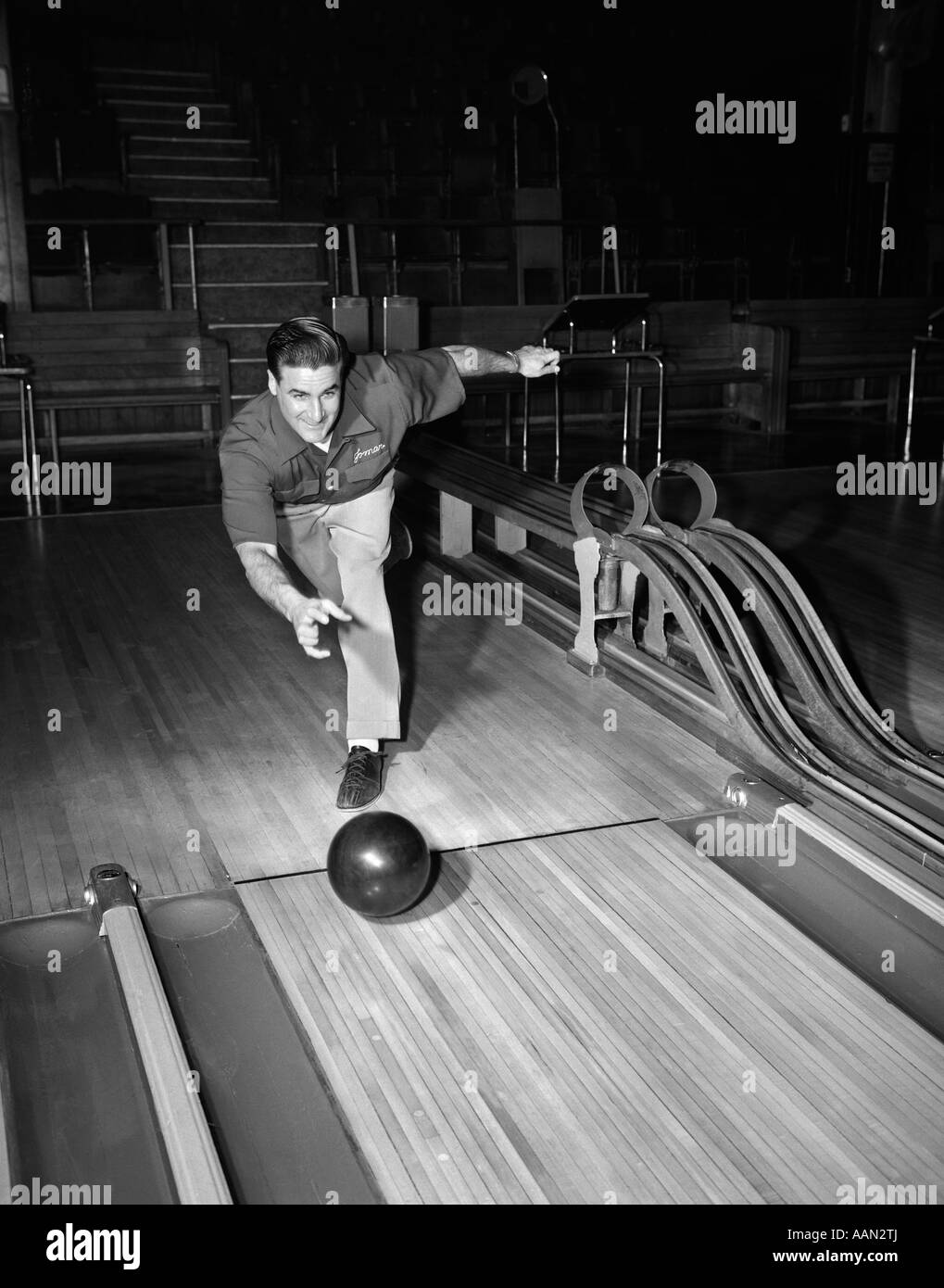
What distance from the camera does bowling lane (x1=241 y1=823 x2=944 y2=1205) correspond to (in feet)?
5.95

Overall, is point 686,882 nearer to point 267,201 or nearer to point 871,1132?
point 871,1132

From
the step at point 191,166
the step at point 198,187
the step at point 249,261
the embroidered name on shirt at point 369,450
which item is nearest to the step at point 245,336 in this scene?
the step at point 249,261

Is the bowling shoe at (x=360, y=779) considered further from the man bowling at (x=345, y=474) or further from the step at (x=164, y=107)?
the step at (x=164, y=107)

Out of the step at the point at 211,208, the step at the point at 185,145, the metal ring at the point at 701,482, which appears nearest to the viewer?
the metal ring at the point at 701,482

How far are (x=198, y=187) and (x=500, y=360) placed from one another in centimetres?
642

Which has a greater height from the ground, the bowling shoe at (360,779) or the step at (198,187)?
the step at (198,187)

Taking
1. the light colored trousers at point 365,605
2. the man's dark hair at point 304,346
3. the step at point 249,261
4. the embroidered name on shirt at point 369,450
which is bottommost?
the light colored trousers at point 365,605

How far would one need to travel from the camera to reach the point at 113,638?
423cm

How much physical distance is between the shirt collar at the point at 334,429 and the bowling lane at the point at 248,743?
816mm

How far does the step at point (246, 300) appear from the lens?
27.4 feet

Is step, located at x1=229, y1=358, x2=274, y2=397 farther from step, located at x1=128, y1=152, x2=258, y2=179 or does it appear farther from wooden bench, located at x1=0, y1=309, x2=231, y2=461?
step, located at x1=128, y1=152, x2=258, y2=179

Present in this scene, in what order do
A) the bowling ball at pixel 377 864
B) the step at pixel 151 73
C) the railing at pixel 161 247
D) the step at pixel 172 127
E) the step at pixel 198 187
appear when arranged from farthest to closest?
1. the step at pixel 151 73
2. the step at pixel 172 127
3. the step at pixel 198 187
4. the railing at pixel 161 247
5. the bowling ball at pixel 377 864

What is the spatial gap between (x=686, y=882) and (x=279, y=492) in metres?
1.26
